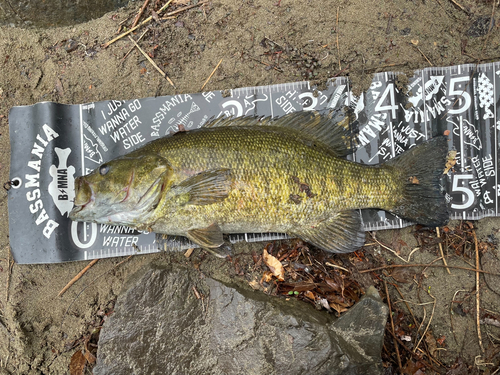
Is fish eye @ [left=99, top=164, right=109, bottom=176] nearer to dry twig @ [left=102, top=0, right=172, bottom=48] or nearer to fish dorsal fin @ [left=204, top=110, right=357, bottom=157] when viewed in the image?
fish dorsal fin @ [left=204, top=110, right=357, bottom=157]

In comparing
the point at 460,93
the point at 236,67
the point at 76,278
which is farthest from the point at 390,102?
the point at 76,278

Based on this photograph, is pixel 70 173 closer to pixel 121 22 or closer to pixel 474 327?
pixel 121 22

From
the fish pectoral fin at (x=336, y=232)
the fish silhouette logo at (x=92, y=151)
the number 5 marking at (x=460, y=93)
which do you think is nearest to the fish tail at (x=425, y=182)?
the fish pectoral fin at (x=336, y=232)

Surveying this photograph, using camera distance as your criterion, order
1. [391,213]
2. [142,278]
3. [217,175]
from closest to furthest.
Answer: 1. [217,175]
2. [142,278]
3. [391,213]

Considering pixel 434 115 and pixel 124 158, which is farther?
pixel 434 115

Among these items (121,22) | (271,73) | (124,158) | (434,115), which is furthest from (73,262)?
(434,115)

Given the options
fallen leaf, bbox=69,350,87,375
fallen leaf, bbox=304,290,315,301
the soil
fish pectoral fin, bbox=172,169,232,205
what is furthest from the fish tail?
fallen leaf, bbox=69,350,87,375

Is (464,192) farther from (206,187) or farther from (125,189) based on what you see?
(125,189)

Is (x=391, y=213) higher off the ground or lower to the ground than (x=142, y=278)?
higher
